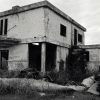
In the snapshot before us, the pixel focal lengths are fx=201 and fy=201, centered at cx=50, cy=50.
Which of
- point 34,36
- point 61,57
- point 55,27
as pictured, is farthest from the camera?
point 61,57

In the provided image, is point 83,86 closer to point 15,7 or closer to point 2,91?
point 2,91

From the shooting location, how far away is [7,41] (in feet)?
51.1

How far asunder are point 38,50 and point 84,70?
4475 millimetres

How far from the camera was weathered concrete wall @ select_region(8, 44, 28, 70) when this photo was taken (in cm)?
1557

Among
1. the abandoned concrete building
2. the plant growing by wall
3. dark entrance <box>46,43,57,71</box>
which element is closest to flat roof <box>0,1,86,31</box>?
the abandoned concrete building

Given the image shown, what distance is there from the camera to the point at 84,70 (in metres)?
17.2

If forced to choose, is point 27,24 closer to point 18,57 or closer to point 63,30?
point 18,57

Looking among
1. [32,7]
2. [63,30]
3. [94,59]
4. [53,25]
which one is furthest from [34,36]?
[94,59]

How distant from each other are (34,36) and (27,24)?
1.28 metres

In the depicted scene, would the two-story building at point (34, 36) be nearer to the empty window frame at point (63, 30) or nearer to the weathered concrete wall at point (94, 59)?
the empty window frame at point (63, 30)

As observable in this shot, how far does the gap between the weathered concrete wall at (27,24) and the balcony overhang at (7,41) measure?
59cm

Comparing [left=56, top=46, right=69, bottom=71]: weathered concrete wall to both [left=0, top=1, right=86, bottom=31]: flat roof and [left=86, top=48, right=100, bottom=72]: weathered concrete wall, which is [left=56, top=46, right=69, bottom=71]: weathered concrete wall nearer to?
[left=86, top=48, right=100, bottom=72]: weathered concrete wall

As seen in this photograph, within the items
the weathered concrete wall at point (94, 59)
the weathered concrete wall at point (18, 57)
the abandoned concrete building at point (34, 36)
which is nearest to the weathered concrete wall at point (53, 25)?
the abandoned concrete building at point (34, 36)

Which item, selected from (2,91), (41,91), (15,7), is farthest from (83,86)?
(15,7)
